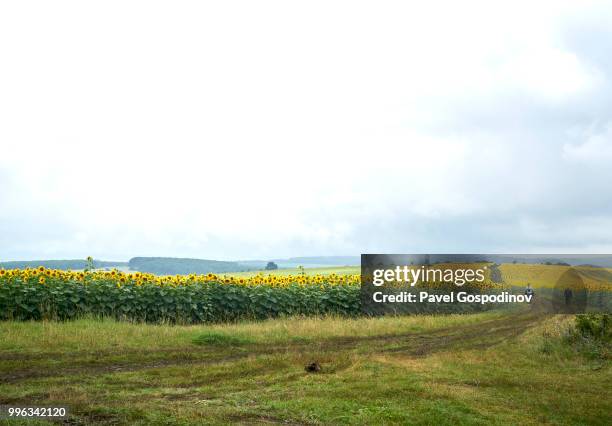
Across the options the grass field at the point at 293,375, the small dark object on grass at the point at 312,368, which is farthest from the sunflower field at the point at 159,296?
the small dark object on grass at the point at 312,368

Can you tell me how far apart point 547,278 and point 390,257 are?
34.5ft

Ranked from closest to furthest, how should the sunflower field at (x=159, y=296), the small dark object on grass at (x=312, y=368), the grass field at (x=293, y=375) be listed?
1. the grass field at (x=293, y=375)
2. the small dark object on grass at (x=312, y=368)
3. the sunflower field at (x=159, y=296)

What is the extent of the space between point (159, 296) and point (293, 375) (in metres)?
10.8

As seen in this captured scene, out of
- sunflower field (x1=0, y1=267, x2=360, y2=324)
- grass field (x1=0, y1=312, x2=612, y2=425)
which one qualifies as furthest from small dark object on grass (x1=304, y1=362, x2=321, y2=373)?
sunflower field (x1=0, y1=267, x2=360, y2=324)

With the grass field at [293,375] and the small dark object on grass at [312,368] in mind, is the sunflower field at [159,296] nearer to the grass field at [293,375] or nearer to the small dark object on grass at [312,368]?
the grass field at [293,375]

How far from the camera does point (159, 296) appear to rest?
23078 mm

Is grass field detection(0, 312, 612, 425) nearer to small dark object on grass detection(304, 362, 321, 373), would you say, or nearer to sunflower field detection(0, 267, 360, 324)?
small dark object on grass detection(304, 362, 321, 373)

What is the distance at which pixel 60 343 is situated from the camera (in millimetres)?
16844

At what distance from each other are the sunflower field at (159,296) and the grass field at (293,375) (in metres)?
1.61

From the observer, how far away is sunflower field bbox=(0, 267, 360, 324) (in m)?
20.6

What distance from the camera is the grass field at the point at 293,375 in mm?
10555

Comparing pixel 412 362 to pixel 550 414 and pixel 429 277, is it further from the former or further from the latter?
pixel 429 277

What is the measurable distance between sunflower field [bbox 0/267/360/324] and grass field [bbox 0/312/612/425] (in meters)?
1.61

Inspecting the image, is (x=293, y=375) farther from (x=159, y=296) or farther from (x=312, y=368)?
(x=159, y=296)
